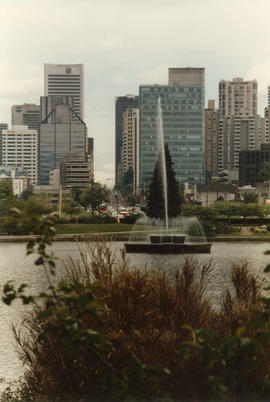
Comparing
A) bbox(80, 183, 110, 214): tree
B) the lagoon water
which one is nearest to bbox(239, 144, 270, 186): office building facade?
bbox(80, 183, 110, 214): tree

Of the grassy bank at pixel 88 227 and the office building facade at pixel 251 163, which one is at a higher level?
the office building facade at pixel 251 163

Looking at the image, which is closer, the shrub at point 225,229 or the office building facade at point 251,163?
the shrub at point 225,229

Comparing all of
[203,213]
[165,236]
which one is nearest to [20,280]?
[165,236]

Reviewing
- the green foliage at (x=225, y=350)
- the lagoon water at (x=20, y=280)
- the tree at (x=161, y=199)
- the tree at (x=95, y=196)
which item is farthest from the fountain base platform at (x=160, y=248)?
the tree at (x=95, y=196)

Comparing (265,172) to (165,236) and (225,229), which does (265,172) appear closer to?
(225,229)

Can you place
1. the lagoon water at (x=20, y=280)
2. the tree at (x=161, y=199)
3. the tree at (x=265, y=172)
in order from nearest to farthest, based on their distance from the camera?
1. the lagoon water at (x=20, y=280)
2. the tree at (x=161, y=199)
3. the tree at (x=265, y=172)

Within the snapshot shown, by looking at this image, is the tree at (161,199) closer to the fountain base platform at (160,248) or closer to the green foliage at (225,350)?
the fountain base platform at (160,248)

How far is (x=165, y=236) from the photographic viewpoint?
130ft

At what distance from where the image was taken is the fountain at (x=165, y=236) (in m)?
37.2

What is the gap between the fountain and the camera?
37188 mm

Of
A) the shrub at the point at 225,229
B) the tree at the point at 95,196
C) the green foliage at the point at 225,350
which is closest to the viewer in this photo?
the green foliage at the point at 225,350

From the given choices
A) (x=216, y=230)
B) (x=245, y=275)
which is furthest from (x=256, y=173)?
(x=245, y=275)

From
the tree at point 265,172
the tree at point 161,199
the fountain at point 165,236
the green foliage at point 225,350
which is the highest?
the tree at point 265,172

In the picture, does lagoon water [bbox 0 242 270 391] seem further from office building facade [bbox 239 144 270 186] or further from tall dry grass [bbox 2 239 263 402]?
office building facade [bbox 239 144 270 186]
